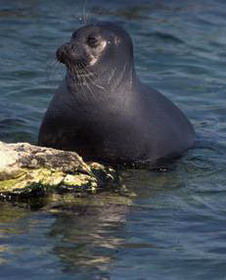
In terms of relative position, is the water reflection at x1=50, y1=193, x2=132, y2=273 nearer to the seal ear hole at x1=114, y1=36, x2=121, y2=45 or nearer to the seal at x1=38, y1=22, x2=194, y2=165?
the seal at x1=38, y1=22, x2=194, y2=165

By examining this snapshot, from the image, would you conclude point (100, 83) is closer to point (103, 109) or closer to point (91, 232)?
point (103, 109)

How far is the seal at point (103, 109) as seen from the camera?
8328mm

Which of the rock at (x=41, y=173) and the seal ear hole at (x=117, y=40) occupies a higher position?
the seal ear hole at (x=117, y=40)

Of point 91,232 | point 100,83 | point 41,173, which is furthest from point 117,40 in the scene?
point 91,232

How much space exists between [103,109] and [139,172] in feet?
1.95

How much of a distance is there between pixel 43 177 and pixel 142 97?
6.06ft

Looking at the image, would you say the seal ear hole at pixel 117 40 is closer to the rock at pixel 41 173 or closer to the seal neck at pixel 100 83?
the seal neck at pixel 100 83

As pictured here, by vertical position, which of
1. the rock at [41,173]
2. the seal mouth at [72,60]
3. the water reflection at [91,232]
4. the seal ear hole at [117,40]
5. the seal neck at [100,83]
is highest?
the seal ear hole at [117,40]

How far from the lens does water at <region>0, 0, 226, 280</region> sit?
Result: 19.9 ft

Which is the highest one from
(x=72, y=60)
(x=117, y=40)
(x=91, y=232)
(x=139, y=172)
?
(x=117, y=40)

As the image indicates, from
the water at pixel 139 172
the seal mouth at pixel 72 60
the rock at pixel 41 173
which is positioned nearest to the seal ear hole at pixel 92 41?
the seal mouth at pixel 72 60

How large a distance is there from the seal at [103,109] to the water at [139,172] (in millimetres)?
281

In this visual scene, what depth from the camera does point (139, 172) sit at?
830cm

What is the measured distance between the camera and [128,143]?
27.7 ft
